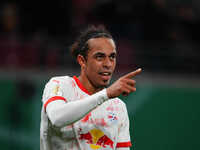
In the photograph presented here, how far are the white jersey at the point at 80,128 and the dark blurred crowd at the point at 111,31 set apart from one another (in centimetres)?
356

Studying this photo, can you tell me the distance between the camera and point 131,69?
6703mm

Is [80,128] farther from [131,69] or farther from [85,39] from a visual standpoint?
[131,69]

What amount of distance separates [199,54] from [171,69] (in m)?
0.54

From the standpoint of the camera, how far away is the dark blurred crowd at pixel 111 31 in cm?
682

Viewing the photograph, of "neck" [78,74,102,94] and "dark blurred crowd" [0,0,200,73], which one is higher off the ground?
"dark blurred crowd" [0,0,200,73]

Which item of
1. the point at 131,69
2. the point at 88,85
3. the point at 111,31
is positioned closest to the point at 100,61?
the point at 88,85

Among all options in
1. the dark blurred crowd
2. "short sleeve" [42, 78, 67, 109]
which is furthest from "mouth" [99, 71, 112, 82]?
the dark blurred crowd

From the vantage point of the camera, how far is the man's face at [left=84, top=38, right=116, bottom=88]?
3072mm

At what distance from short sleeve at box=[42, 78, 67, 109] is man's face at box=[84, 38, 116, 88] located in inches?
10.2

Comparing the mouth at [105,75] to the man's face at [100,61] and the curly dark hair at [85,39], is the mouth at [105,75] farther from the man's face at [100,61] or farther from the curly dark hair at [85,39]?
the curly dark hair at [85,39]

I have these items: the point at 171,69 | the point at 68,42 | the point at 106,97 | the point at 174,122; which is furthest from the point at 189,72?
the point at 106,97

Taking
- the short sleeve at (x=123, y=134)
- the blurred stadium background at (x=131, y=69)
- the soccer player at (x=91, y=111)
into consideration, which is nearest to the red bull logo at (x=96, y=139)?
the soccer player at (x=91, y=111)

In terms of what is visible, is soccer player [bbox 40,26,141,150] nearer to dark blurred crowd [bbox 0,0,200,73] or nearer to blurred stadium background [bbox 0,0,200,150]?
blurred stadium background [bbox 0,0,200,150]

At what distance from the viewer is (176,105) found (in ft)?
21.7
